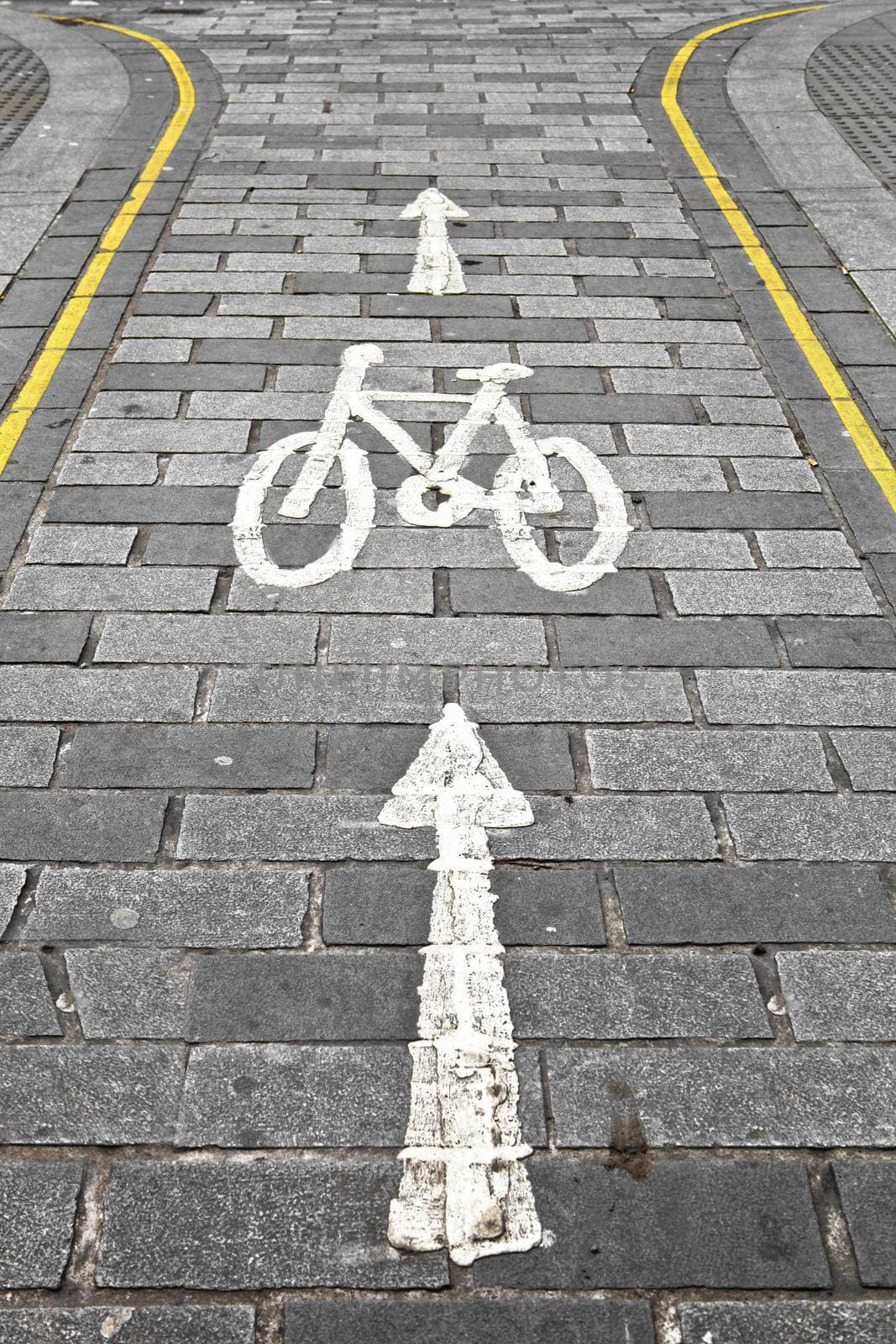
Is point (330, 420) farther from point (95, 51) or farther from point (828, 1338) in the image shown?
point (95, 51)

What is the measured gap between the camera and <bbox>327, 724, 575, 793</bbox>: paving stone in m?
3.82

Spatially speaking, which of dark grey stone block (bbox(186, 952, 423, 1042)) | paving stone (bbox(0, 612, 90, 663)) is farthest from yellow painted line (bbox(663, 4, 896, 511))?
paving stone (bbox(0, 612, 90, 663))

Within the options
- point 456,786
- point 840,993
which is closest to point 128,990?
point 456,786

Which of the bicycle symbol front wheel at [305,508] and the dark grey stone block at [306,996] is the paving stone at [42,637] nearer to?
the bicycle symbol front wheel at [305,508]

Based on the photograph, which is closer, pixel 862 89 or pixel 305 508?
pixel 305 508

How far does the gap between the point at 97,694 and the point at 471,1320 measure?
7.70 ft

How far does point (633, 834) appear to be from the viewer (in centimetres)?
365

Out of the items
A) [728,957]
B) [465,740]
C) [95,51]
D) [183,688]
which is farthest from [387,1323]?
[95,51]

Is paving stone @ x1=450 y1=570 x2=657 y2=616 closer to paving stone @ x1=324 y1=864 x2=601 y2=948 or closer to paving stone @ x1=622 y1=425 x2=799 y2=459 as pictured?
paving stone @ x1=622 y1=425 x2=799 y2=459

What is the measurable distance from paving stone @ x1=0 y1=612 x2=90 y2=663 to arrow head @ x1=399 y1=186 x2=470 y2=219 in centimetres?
430

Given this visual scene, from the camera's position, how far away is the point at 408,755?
12.8ft

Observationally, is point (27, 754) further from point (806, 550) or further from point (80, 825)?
point (806, 550)

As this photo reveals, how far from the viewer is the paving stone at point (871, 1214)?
2.66 metres

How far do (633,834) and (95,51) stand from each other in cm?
999
